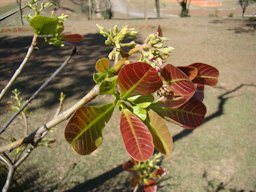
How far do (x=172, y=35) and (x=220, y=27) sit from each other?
2350 millimetres

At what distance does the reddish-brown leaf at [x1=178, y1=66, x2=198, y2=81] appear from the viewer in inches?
18.7

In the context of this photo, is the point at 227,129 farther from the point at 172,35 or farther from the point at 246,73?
the point at 172,35

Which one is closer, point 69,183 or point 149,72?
point 149,72

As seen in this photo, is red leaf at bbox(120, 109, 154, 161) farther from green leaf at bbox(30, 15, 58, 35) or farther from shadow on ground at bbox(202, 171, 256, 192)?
shadow on ground at bbox(202, 171, 256, 192)

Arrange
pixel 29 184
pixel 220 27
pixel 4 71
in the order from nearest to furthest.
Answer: pixel 29 184 < pixel 4 71 < pixel 220 27

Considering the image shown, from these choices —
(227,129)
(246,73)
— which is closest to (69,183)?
(227,129)

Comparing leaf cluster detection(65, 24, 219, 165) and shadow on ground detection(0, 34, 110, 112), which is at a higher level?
leaf cluster detection(65, 24, 219, 165)

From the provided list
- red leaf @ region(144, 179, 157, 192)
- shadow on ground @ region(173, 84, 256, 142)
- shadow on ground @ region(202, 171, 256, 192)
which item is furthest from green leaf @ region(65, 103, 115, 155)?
shadow on ground @ region(173, 84, 256, 142)

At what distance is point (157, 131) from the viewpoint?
1.69 feet

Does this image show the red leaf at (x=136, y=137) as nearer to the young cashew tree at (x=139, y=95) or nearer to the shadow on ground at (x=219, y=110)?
the young cashew tree at (x=139, y=95)

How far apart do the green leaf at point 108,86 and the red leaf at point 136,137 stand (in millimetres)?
51

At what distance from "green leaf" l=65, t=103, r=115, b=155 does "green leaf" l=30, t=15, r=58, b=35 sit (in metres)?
0.16

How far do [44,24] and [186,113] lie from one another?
0.28m

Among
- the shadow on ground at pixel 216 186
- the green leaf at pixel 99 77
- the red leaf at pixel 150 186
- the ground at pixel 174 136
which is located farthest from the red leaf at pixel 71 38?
the shadow on ground at pixel 216 186
